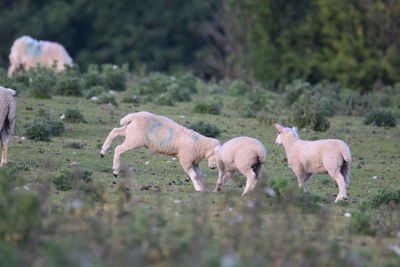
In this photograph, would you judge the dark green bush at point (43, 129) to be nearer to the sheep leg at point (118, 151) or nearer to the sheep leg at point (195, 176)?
the sheep leg at point (118, 151)

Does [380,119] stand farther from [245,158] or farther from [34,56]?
[34,56]

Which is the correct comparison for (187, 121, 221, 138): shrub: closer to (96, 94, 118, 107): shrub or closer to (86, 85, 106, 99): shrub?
(96, 94, 118, 107): shrub

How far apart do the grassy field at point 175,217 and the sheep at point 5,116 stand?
0.40 metres

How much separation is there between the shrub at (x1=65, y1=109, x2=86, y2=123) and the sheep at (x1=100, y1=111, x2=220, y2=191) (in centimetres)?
540

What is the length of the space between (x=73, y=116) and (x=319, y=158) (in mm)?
7011

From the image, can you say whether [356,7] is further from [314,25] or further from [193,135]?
[193,135]

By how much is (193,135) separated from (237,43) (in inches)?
1274

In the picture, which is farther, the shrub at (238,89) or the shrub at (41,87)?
the shrub at (238,89)

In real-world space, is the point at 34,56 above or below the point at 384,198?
above

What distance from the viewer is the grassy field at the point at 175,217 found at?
7801 millimetres

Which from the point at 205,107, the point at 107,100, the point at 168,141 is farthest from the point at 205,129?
the point at 168,141

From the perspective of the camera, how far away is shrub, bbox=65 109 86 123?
18.3m

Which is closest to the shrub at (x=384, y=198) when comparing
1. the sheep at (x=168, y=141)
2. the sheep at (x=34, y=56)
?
the sheep at (x=168, y=141)

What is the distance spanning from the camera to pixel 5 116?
1311 centimetres
